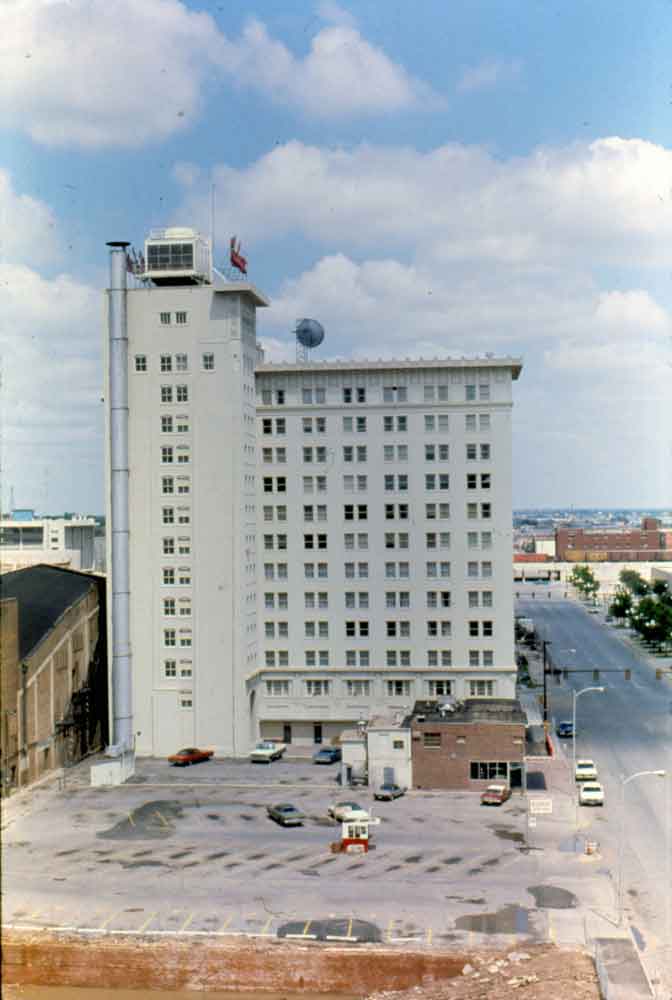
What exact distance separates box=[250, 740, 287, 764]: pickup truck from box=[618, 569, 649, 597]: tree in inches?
3970

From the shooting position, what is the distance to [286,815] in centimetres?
4947

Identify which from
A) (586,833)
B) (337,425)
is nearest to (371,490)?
(337,425)

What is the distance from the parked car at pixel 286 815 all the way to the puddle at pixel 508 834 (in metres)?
9.04

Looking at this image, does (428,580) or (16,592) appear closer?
(16,592)

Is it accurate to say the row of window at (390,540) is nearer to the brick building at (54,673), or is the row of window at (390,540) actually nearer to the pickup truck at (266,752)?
the brick building at (54,673)

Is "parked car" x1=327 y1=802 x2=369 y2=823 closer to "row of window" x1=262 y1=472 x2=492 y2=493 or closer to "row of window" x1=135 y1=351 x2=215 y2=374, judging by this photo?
"row of window" x1=262 y1=472 x2=492 y2=493

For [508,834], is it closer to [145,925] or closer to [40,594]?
[145,925]

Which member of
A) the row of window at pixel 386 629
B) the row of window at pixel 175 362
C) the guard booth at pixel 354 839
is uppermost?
the row of window at pixel 175 362

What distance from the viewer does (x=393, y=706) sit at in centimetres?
6762

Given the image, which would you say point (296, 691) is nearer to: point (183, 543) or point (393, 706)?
point (393, 706)

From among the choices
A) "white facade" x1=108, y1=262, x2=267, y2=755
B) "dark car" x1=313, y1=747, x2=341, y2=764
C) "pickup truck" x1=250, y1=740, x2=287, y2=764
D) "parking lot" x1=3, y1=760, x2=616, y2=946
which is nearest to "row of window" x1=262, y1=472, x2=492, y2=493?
"white facade" x1=108, y1=262, x2=267, y2=755

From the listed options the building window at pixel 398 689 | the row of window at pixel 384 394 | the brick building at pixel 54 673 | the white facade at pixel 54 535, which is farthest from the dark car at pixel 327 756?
the white facade at pixel 54 535

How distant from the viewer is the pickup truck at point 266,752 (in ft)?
209

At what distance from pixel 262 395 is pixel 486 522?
16834 millimetres
